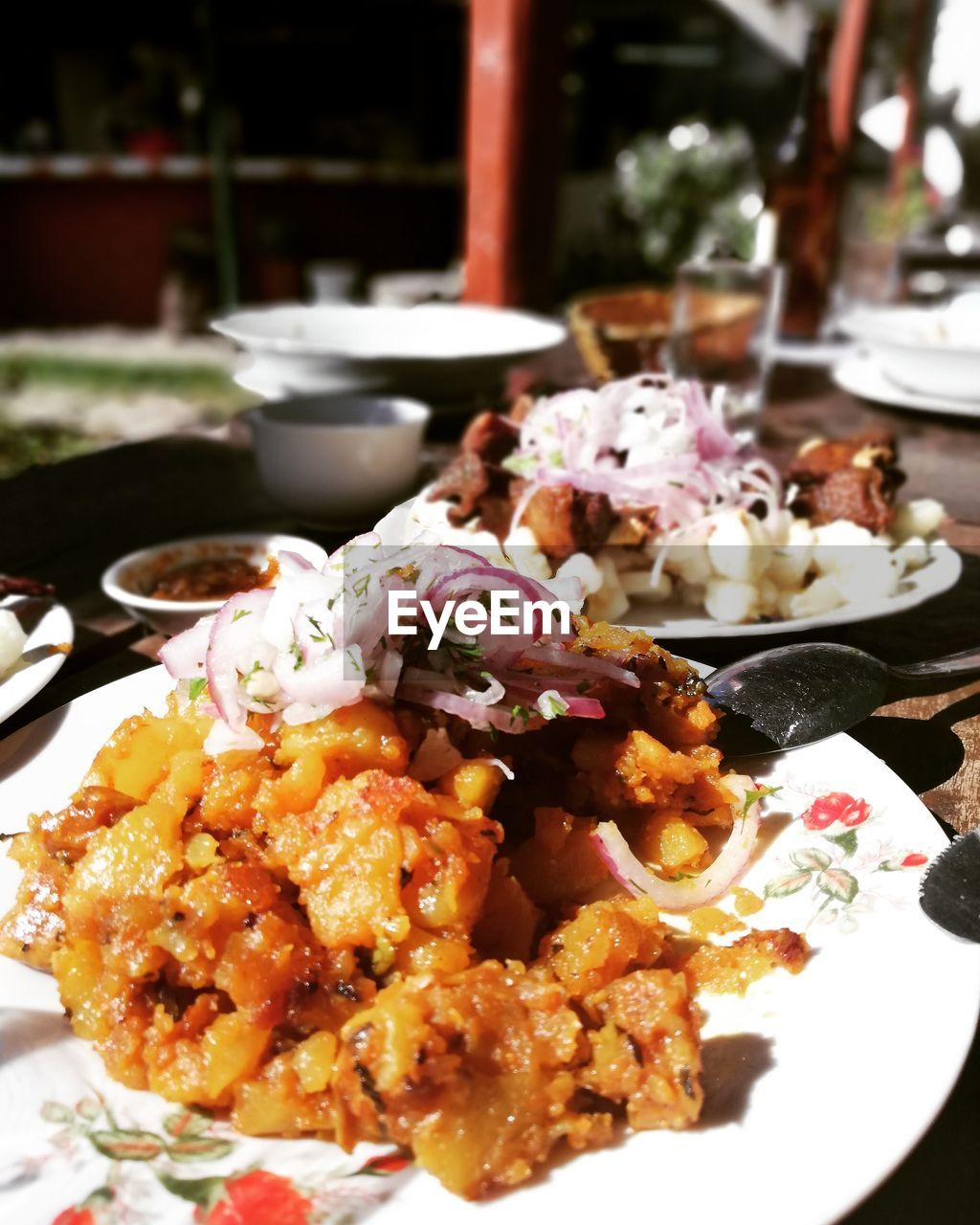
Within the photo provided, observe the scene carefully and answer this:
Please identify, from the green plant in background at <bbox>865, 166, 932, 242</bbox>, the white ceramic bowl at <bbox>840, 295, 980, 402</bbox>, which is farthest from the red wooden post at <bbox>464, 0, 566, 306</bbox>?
the green plant in background at <bbox>865, 166, 932, 242</bbox>

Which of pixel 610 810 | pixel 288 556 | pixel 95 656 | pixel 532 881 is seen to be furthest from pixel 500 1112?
pixel 95 656

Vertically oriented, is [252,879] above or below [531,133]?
below

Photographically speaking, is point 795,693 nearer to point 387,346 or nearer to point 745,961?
point 745,961

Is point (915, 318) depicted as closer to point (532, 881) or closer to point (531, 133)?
point (531, 133)

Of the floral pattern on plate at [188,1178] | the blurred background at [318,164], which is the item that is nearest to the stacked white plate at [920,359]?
the floral pattern on plate at [188,1178]

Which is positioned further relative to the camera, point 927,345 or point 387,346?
point 387,346

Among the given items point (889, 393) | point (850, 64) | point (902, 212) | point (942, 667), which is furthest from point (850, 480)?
point (902, 212)

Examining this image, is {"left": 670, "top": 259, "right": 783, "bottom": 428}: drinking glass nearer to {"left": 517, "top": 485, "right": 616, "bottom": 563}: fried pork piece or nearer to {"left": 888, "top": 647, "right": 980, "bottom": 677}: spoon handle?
{"left": 517, "top": 485, "right": 616, "bottom": 563}: fried pork piece

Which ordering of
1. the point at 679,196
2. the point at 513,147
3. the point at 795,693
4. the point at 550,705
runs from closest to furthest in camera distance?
the point at 550,705 → the point at 795,693 → the point at 513,147 → the point at 679,196
